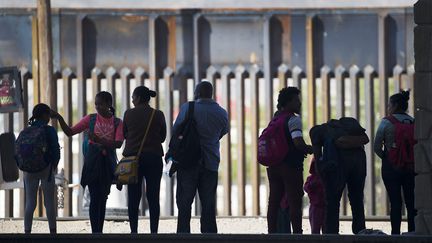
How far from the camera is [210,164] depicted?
51.2 ft

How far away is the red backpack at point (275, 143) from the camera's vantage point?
50.4 feet

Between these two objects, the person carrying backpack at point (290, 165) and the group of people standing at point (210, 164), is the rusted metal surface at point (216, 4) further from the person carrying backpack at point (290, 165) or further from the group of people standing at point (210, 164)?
the person carrying backpack at point (290, 165)

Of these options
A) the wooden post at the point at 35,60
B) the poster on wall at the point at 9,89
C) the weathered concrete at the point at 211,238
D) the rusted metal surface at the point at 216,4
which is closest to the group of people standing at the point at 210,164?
the weathered concrete at the point at 211,238

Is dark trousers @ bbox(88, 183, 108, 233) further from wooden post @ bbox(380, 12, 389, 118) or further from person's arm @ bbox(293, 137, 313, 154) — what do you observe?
wooden post @ bbox(380, 12, 389, 118)

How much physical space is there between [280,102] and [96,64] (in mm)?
8456

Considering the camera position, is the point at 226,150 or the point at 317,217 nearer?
the point at 317,217

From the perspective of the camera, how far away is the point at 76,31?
2353 centimetres

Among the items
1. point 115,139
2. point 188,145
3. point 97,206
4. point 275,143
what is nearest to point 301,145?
point 275,143

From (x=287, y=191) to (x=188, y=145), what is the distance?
1.02 m

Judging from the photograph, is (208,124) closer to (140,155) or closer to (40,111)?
(140,155)

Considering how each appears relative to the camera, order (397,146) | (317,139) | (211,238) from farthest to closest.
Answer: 1. (397,146)
2. (317,139)
3. (211,238)

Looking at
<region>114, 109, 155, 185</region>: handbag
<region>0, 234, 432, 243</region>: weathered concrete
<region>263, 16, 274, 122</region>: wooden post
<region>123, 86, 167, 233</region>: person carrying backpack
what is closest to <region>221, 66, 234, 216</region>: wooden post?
<region>263, 16, 274, 122</region>: wooden post

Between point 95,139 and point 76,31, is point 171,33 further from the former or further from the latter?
point 95,139

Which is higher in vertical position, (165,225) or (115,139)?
(115,139)
